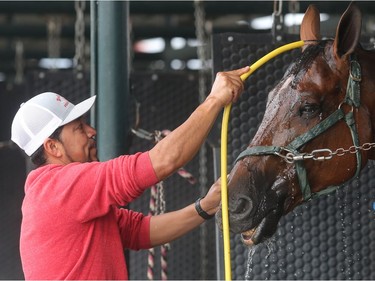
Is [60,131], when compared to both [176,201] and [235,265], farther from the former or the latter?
[176,201]

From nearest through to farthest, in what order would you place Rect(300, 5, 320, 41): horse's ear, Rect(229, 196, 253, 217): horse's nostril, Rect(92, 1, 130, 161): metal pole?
1. Rect(229, 196, 253, 217): horse's nostril
2. Rect(300, 5, 320, 41): horse's ear
3. Rect(92, 1, 130, 161): metal pole

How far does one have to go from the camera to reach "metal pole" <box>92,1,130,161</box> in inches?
174

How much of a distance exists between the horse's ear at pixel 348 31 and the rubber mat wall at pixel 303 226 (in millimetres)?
1144

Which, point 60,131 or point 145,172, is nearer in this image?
point 145,172

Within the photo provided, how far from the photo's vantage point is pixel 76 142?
12.4 feet

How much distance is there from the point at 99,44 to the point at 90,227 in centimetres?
119

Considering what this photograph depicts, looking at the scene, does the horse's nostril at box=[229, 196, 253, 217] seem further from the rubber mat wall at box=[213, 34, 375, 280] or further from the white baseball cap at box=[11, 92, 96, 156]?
the rubber mat wall at box=[213, 34, 375, 280]

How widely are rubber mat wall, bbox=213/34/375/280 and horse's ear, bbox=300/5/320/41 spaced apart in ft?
2.64

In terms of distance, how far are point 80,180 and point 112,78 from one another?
1021 millimetres

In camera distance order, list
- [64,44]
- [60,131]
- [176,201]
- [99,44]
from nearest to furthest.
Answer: [60,131], [99,44], [176,201], [64,44]

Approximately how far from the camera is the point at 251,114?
465cm

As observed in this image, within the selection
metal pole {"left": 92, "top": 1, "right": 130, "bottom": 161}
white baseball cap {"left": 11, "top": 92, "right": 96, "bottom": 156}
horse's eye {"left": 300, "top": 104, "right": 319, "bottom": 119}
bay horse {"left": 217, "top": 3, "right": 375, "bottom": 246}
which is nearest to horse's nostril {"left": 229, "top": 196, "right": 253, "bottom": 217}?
bay horse {"left": 217, "top": 3, "right": 375, "bottom": 246}

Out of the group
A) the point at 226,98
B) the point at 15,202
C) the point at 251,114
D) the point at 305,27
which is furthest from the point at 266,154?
the point at 15,202

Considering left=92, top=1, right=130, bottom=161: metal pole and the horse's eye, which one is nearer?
the horse's eye
